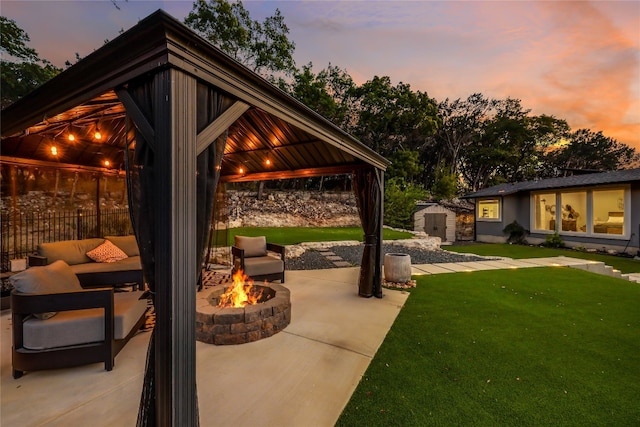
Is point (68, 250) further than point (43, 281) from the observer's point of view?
Yes

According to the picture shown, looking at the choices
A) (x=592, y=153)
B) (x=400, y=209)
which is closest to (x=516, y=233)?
(x=400, y=209)

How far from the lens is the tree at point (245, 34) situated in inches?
584

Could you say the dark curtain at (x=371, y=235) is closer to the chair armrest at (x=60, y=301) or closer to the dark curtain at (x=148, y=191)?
the dark curtain at (x=148, y=191)

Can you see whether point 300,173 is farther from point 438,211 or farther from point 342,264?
point 438,211

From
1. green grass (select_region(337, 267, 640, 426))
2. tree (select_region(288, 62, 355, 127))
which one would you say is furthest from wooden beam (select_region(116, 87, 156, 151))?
tree (select_region(288, 62, 355, 127))

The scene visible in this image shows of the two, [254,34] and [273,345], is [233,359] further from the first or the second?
[254,34]

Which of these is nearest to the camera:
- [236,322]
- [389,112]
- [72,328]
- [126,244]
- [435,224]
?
[72,328]

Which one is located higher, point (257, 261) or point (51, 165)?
point (51, 165)

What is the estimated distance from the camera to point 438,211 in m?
16.6

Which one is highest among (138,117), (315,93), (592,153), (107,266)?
(315,93)

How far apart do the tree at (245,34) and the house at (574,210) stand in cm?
1510

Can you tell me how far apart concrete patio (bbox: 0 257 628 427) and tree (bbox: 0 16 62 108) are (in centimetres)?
1449

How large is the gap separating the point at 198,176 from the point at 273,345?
2.30 m

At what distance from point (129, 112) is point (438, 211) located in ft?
56.9
